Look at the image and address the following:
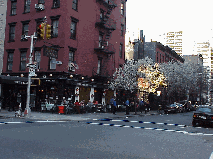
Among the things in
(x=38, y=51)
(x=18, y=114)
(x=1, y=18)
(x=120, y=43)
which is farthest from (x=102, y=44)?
(x=18, y=114)

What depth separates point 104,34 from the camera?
3328cm

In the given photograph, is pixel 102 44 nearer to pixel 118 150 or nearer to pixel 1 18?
pixel 1 18

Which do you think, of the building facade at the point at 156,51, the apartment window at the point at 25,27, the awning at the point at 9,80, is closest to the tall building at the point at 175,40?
the building facade at the point at 156,51

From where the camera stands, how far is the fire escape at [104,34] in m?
31.5

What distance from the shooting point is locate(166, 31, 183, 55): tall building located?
18509 cm

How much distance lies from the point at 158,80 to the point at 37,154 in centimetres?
2916

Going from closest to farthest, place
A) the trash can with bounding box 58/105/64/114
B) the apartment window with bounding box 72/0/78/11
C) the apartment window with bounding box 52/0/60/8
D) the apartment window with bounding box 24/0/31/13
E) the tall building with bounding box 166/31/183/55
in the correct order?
1. the trash can with bounding box 58/105/64/114
2. the apartment window with bounding box 52/0/60/8
3. the apartment window with bounding box 72/0/78/11
4. the apartment window with bounding box 24/0/31/13
5. the tall building with bounding box 166/31/183/55

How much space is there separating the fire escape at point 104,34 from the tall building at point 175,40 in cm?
15803

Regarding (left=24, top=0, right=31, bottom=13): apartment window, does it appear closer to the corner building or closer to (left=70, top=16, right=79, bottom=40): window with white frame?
the corner building

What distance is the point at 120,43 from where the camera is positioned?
37.3 metres

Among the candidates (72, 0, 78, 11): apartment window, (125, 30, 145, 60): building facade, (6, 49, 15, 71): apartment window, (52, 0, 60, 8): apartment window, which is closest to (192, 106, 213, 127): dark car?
(72, 0, 78, 11): apartment window

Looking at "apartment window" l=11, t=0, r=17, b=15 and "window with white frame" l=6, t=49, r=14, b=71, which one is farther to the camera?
"apartment window" l=11, t=0, r=17, b=15

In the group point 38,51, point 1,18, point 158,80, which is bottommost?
point 158,80

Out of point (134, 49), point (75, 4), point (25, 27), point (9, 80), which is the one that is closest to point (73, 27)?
point (75, 4)
